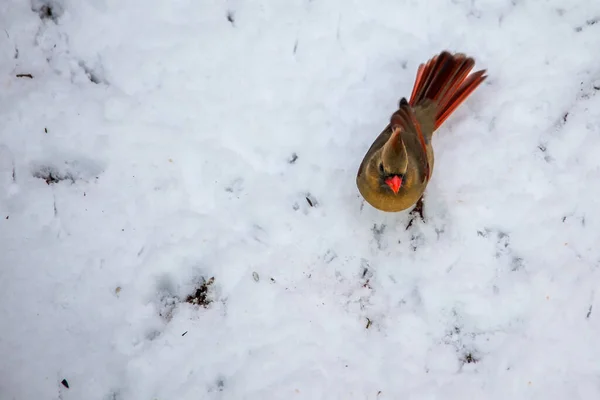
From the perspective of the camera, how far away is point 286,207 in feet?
9.59

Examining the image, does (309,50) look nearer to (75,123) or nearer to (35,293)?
(75,123)

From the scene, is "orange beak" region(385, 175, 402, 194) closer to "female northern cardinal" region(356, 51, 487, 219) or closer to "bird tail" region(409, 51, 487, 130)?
"female northern cardinal" region(356, 51, 487, 219)

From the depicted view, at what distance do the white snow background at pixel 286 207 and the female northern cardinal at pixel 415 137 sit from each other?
193mm

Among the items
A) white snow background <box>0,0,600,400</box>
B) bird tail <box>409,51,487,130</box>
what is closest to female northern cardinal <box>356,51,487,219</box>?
bird tail <box>409,51,487,130</box>

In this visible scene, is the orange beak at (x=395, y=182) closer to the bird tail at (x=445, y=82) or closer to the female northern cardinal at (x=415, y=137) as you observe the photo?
the female northern cardinal at (x=415, y=137)

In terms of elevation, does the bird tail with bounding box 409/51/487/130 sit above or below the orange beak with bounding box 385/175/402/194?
above

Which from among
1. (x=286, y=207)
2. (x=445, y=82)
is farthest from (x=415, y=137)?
(x=286, y=207)

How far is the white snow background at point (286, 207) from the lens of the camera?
272 centimetres

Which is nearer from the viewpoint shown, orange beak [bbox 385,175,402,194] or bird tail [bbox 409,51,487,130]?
orange beak [bbox 385,175,402,194]

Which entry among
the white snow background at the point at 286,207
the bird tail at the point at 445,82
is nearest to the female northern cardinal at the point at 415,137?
the bird tail at the point at 445,82

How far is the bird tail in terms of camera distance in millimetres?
2801

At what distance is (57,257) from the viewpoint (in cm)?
282

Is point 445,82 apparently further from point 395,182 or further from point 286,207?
point 286,207

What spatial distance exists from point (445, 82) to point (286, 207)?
1.18 m
